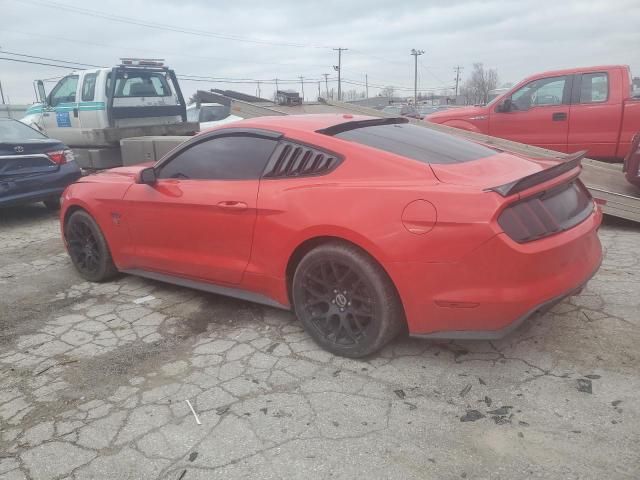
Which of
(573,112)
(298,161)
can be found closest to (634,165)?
(573,112)

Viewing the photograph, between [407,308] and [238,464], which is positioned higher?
[407,308]

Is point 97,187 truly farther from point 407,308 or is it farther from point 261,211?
point 407,308

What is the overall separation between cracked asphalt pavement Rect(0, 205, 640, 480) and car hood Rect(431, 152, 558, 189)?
40.6 inches

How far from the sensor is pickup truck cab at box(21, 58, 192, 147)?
10.6m

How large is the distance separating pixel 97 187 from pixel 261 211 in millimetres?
1943

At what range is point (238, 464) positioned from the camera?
7.50 ft

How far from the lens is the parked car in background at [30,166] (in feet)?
22.3

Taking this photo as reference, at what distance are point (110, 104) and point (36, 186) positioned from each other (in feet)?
13.5

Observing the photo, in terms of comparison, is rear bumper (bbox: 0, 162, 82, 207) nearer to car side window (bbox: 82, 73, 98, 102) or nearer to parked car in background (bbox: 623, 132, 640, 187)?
car side window (bbox: 82, 73, 98, 102)

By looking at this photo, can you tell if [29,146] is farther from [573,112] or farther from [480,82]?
[480,82]

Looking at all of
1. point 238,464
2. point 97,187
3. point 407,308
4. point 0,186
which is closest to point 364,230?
point 407,308

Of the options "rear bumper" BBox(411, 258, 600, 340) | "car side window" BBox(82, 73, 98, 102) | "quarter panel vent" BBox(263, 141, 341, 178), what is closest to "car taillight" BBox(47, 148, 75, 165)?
"car side window" BBox(82, 73, 98, 102)

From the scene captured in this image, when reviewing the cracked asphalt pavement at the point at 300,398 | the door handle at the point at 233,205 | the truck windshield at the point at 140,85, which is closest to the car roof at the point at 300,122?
the door handle at the point at 233,205

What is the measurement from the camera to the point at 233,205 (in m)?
3.46
